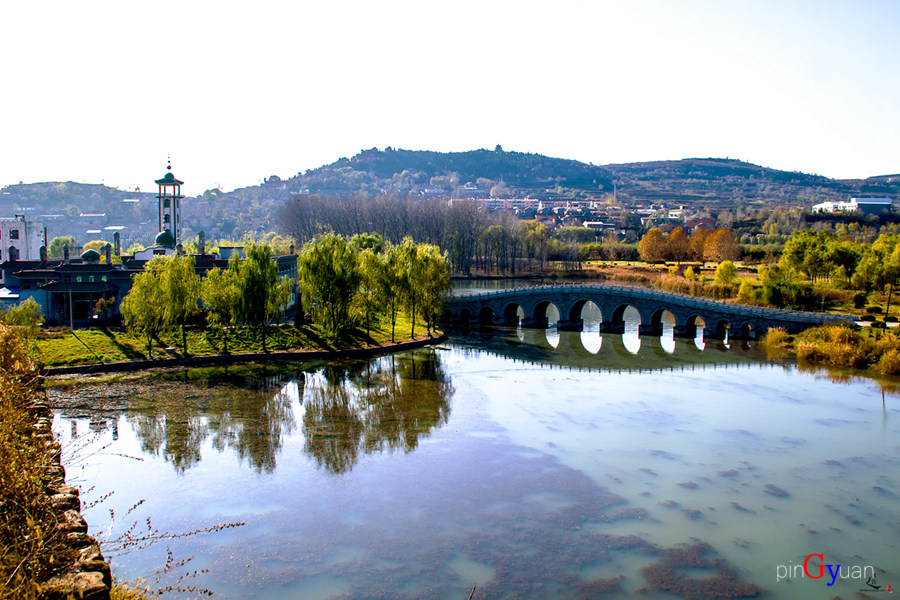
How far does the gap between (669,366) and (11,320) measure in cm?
3913

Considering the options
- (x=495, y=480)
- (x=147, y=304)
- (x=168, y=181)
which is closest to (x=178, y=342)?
(x=147, y=304)

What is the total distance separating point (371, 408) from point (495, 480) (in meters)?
10.8

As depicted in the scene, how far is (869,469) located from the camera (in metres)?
27.1

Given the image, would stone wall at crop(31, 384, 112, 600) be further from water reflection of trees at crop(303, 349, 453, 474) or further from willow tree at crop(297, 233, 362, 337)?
willow tree at crop(297, 233, 362, 337)

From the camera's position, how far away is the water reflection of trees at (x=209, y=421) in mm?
27844

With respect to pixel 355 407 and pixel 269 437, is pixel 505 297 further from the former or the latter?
pixel 269 437

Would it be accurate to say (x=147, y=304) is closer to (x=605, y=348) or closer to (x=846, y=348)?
(x=605, y=348)

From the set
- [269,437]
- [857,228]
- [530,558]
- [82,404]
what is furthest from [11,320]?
[857,228]

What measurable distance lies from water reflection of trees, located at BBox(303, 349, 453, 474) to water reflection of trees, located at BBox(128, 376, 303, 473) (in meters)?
1.57

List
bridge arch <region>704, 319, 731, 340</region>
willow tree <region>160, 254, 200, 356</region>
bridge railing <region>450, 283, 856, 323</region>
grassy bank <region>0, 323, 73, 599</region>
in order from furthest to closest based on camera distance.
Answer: bridge arch <region>704, 319, 731, 340</region>, bridge railing <region>450, 283, 856, 323</region>, willow tree <region>160, 254, 200, 356</region>, grassy bank <region>0, 323, 73, 599</region>

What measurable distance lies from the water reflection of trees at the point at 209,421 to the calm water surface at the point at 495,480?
15 centimetres

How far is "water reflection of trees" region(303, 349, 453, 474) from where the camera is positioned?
28922 millimetres

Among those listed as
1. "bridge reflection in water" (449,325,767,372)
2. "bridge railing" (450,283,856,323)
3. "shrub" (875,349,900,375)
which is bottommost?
"bridge reflection in water" (449,325,767,372)

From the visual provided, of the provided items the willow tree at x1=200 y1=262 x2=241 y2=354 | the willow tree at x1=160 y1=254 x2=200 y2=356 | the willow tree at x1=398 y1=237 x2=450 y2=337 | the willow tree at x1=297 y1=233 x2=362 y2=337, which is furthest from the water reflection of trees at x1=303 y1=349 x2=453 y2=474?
the willow tree at x1=160 y1=254 x2=200 y2=356
